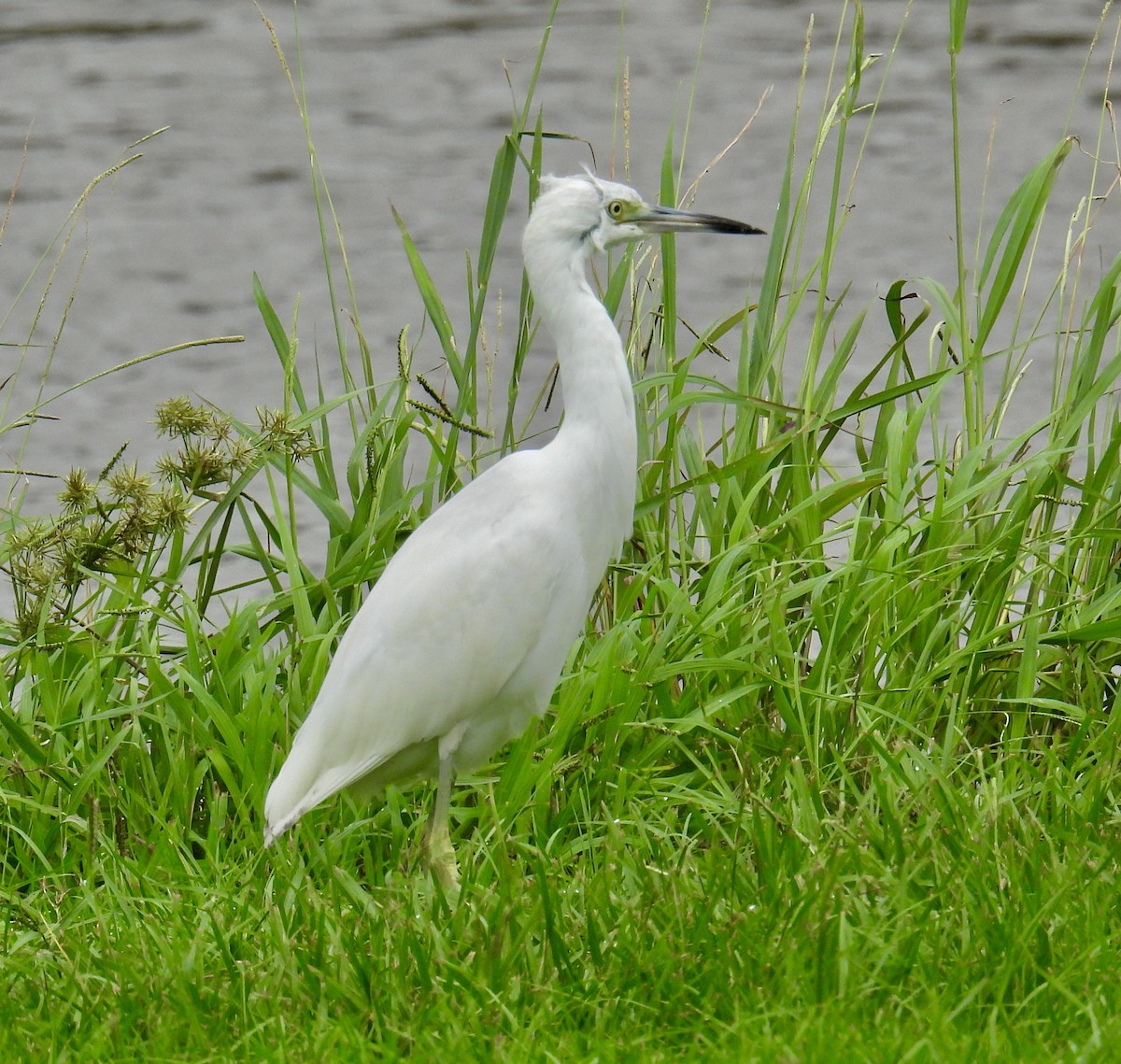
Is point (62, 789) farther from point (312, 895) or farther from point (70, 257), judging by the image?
point (70, 257)

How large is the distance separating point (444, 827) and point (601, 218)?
1194 millimetres

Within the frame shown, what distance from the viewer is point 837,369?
12.1ft

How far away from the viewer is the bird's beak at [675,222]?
317 cm

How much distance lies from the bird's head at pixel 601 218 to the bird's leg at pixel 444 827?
3.16ft

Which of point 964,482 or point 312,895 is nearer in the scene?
point 312,895

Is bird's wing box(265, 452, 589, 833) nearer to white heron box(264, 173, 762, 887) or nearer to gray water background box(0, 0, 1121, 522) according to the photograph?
white heron box(264, 173, 762, 887)

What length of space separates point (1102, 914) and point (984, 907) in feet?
0.55

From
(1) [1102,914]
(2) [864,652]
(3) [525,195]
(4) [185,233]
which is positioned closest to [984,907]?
(1) [1102,914]

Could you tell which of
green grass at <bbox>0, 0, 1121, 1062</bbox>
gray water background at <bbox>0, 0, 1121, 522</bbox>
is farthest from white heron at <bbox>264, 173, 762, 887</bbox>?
gray water background at <bbox>0, 0, 1121, 522</bbox>

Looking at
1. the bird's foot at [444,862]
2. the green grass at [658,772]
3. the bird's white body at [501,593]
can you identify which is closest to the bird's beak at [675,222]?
the bird's white body at [501,593]

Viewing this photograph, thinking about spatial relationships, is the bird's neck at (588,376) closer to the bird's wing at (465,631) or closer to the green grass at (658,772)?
the bird's wing at (465,631)

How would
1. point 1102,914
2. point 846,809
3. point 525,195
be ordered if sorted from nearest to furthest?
point 1102,914
point 846,809
point 525,195

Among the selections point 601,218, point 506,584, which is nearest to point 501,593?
point 506,584

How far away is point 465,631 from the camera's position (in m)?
3.06
